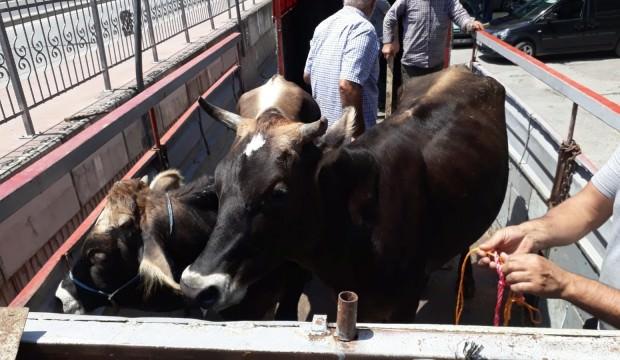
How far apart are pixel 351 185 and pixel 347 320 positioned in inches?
66.6

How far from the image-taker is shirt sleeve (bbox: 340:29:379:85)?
3953 mm

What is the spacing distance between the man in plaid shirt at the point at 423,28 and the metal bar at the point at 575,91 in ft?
5.45

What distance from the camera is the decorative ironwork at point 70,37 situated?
5.48 meters

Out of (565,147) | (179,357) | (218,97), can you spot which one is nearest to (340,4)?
(218,97)

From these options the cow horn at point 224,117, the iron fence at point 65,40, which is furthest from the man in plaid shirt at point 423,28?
the cow horn at point 224,117

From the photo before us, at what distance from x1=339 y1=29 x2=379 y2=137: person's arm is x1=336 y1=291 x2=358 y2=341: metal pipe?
2928 millimetres

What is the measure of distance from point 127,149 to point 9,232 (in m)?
1.36

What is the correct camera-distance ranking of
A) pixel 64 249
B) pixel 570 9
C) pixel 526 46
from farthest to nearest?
1. pixel 526 46
2. pixel 570 9
3. pixel 64 249

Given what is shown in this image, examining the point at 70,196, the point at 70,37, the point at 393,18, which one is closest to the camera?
the point at 70,196

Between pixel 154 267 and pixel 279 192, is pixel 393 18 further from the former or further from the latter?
pixel 154 267

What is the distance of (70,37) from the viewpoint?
21.5 ft

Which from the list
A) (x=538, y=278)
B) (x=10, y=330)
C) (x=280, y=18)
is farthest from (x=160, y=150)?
(x=280, y=18)

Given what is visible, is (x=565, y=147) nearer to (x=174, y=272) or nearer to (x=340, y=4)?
(x=174, y=272)

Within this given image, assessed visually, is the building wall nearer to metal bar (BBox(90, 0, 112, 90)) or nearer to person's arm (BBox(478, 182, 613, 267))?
metal bar (BBox(90, 0, 112, 90))
